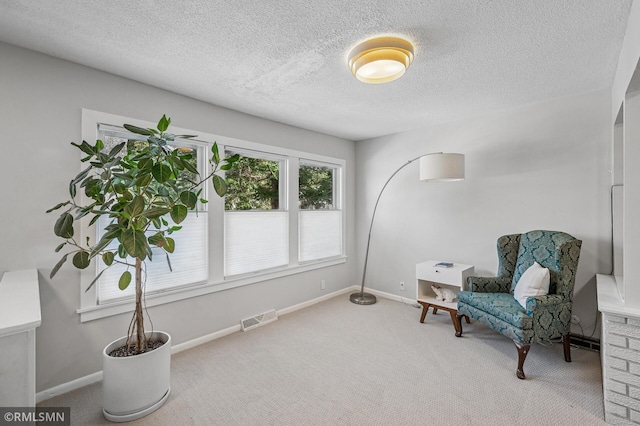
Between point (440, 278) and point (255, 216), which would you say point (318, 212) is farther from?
point (440, 278)

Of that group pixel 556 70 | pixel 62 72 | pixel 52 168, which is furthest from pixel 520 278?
pixel 62 72

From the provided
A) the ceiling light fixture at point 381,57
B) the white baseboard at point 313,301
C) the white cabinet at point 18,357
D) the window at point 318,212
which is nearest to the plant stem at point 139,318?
the white cabinet at point 18,357

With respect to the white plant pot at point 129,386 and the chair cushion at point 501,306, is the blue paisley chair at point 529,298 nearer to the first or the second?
the chair cushion at point 501,306

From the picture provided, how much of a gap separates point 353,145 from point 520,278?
9.87ft

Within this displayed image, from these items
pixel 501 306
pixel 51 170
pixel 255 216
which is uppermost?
pixel 51 170

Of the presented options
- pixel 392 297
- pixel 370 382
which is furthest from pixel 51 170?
pixel 392 297

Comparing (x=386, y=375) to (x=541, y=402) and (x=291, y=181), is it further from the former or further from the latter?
(x=291, y=181)

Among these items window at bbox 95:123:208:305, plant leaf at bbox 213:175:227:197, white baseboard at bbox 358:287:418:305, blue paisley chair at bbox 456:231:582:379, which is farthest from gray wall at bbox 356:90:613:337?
plant leaf at bbox 213:175:227:197

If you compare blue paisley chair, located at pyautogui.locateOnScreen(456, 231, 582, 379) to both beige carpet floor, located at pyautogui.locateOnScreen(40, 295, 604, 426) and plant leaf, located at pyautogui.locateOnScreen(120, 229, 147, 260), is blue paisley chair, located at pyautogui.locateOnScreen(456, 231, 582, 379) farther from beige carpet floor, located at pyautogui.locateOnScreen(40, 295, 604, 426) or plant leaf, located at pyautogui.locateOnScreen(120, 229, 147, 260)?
plant leaf, located at pyautogui.locateOnScreen(120, 229, 147, 260)

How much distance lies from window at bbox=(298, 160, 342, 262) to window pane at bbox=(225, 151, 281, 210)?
1.38ft

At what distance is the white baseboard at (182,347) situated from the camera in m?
2.09

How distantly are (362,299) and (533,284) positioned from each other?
2174mm

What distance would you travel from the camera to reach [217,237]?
10.1 feet

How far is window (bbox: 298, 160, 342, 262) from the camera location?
4102mm
